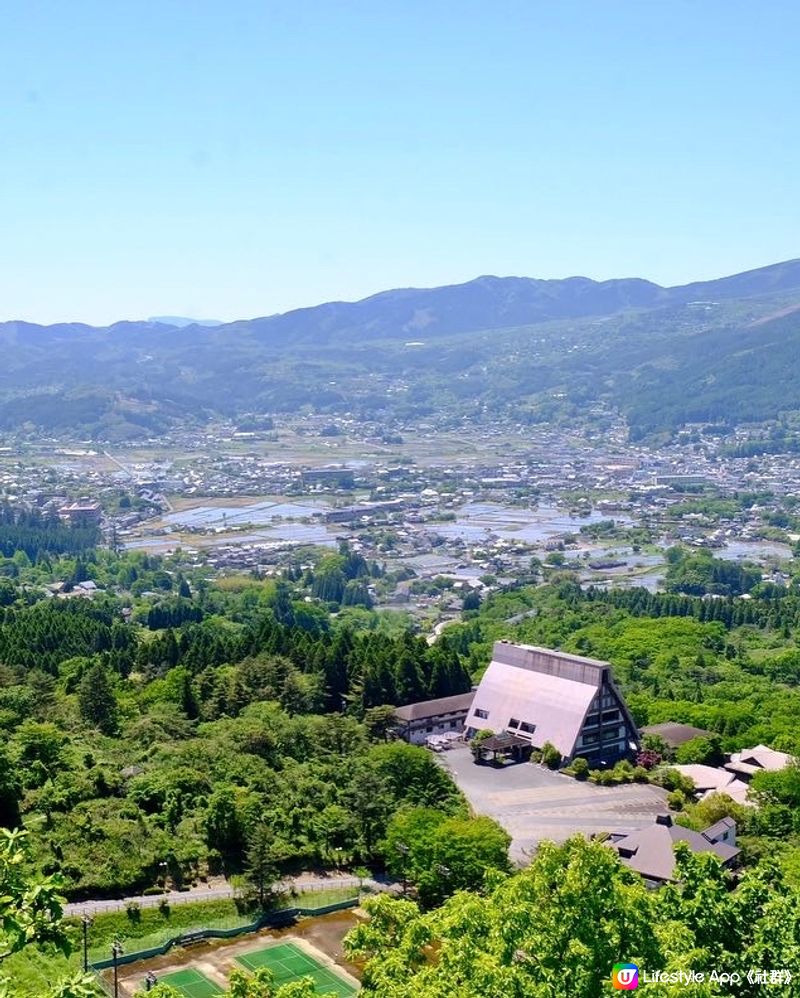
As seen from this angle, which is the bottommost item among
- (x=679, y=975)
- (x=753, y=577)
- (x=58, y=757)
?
(x=753, y=577)

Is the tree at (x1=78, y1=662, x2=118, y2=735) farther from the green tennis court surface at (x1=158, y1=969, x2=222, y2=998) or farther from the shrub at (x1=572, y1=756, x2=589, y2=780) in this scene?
the shrub at (x1=572, y1=756, x2=589, y2=780)

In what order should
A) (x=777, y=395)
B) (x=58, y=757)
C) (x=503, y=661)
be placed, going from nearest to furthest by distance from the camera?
(x=58, y=757), (x=503, y=661), (x=777, y=395)

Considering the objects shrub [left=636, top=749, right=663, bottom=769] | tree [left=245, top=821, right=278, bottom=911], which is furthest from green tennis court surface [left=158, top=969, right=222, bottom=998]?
shrub [left=636, top=749, right=663, bottom=769]

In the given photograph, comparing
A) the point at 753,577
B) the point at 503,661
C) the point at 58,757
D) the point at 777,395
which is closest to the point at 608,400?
the point at 777,395

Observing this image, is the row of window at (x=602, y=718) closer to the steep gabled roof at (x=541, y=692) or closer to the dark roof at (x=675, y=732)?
the steep gabled roof at (x=541, y=692)

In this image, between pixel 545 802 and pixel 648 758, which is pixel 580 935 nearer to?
pixel 545 802

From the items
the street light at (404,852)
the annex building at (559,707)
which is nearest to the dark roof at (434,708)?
the annex building at (559,707)

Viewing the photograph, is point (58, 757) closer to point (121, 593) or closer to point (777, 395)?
point (121, 593)
